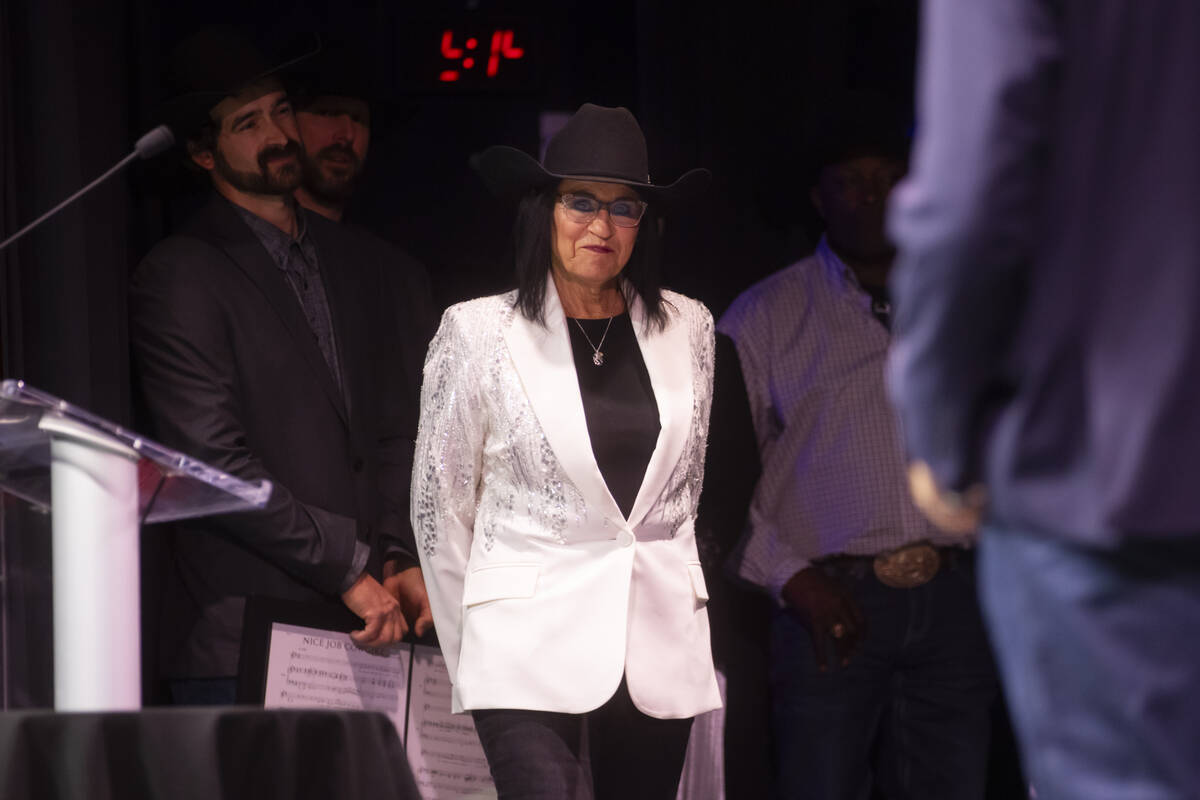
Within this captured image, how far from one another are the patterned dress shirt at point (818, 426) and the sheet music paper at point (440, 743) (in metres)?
0.86

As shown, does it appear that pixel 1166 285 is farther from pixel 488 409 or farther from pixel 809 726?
pixel 809 726

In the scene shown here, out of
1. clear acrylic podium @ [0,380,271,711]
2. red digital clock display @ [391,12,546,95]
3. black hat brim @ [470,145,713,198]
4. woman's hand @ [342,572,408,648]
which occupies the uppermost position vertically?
red digital clock display @ [391,12,546,95]

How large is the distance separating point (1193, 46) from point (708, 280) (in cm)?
327

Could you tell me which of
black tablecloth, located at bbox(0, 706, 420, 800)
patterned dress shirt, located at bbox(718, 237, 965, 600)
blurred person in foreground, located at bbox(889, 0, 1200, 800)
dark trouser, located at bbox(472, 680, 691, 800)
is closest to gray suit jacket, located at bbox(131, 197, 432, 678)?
dark trouser, located at bbox(472, 680, 691, 800)

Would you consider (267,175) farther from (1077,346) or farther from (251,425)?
(1077,346)

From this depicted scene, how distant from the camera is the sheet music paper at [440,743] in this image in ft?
11.7

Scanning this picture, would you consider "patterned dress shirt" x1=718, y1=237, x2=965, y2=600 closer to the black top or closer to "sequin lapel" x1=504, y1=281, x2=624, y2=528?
the black top

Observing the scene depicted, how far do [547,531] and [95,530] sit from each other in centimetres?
118

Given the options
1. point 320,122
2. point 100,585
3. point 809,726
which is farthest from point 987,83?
point 320,122

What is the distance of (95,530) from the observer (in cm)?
206

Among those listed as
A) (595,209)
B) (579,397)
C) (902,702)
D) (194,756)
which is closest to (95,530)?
(194,756)

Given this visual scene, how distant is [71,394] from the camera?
11.2 feet

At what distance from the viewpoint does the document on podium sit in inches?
136

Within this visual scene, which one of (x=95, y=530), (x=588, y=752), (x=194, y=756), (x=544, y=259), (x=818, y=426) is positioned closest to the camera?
(x=194, y=756)
